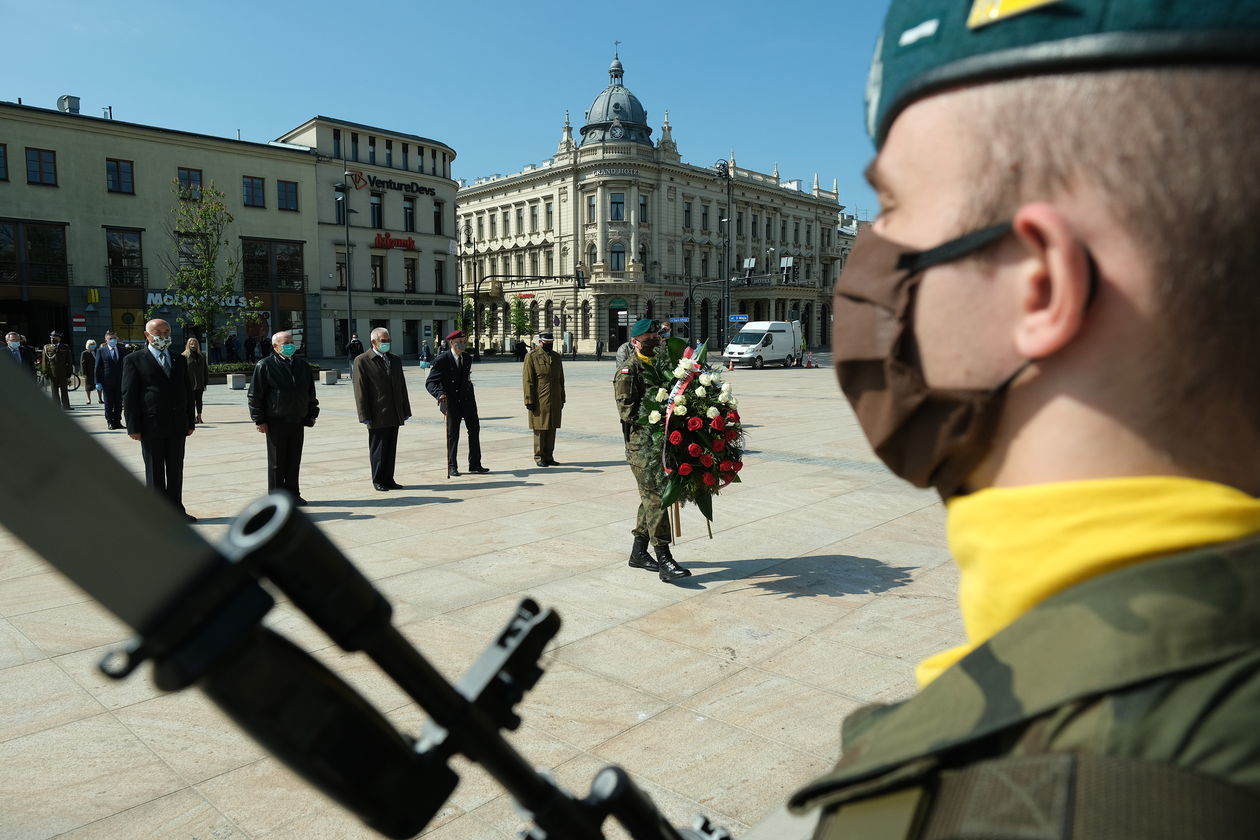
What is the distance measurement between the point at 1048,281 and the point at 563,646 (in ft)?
14.1

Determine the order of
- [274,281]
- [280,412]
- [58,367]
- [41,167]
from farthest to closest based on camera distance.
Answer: [274,281], [41,167], [58,367], [280,412]

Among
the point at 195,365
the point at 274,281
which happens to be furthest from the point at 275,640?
the point at 274,281

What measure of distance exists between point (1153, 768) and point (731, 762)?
310 centimetres

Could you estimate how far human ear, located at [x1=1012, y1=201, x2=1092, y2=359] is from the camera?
738mm

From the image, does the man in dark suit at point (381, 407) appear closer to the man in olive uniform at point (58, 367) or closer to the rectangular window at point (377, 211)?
the man in olive uniform at point (58, 367)

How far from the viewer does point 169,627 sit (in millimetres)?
648

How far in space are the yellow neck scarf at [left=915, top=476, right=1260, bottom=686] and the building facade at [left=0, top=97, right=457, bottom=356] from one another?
1607 inches

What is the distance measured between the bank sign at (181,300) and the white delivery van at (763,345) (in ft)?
71.8

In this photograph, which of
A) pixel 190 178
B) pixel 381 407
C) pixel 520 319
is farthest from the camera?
pixel 520 319

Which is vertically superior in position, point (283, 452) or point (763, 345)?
point (763, 345)

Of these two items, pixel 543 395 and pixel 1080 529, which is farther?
pixel 543 395

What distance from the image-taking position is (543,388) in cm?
1113

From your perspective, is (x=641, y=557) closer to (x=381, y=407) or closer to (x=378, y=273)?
(x=381, y=407)

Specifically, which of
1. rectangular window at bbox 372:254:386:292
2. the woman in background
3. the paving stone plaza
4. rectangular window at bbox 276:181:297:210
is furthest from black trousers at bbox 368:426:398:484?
rectangular window at bbox 372:254:386:292
